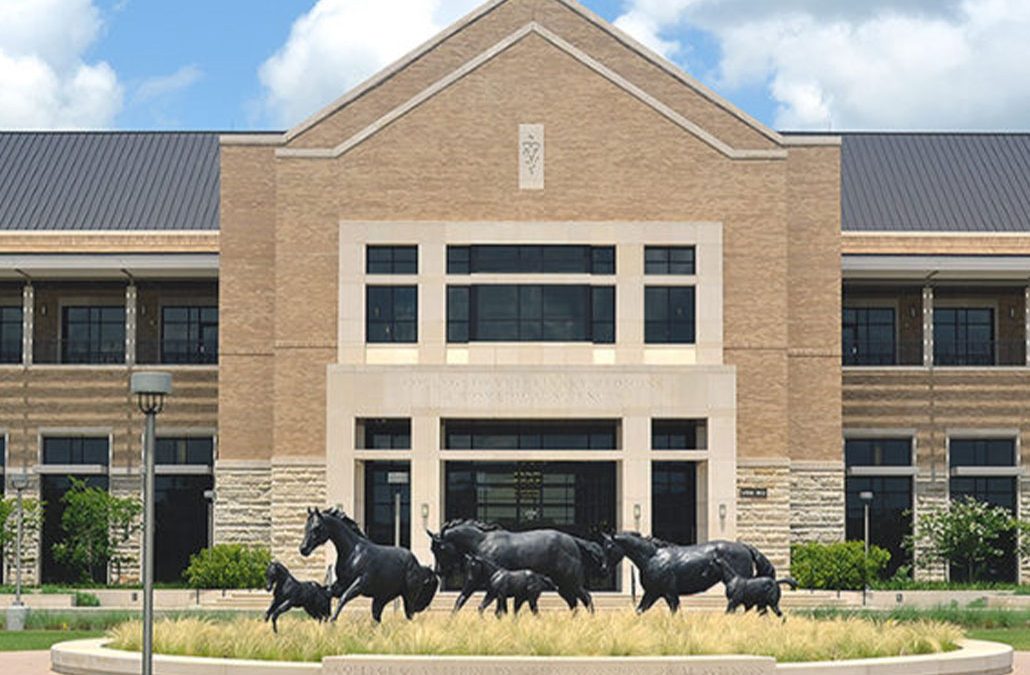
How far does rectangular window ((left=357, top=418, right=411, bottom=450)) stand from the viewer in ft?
189

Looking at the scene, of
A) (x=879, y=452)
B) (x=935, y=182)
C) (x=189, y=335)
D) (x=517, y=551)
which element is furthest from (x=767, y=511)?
(x=517, y=551)

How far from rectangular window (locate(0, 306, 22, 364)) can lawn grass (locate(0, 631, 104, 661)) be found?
885 inches

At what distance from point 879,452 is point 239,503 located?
65.9 feet

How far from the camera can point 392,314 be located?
5700cm

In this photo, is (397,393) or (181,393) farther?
(181,393)

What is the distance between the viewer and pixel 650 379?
2210 inches

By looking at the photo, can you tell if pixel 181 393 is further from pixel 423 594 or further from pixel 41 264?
pixel 423 594

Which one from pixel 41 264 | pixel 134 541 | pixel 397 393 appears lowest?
pixel 134 541

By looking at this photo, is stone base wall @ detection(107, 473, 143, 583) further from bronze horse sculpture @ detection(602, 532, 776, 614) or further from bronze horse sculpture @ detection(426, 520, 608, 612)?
bronze horse sculpture @ detection(602, 532, 776, 614)

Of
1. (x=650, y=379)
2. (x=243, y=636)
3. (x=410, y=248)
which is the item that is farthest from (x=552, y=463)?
(x=243, y=636)

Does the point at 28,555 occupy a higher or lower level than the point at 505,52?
lower

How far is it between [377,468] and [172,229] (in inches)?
565

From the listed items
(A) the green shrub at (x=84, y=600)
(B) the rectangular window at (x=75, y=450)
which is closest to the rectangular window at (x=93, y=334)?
(B) the rectangular window at (x=75, y=450)

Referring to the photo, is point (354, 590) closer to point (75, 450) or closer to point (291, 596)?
point (291, 596)
